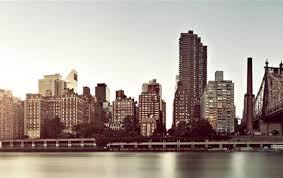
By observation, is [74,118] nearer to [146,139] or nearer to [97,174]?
[146,139]

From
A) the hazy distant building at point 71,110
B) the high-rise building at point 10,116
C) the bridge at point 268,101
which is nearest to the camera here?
the bridge at point 268,101

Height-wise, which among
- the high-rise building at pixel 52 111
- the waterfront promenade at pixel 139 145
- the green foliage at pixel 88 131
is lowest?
the waterfront promenade at pixel 139 145

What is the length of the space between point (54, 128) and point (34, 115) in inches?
369

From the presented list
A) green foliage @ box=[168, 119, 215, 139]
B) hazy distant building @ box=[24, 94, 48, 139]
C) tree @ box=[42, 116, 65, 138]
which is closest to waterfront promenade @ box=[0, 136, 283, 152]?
green foliage @ box=[168, 119, 215, 139]

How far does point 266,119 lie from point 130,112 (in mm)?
68877

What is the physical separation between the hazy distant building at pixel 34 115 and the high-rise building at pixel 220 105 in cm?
3547

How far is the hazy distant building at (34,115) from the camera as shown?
117875mm

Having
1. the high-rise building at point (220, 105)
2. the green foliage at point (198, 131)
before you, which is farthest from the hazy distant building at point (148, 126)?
the green foliage at point (198, 131)

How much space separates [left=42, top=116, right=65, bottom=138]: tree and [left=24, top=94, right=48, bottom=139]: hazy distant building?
265 centimetres

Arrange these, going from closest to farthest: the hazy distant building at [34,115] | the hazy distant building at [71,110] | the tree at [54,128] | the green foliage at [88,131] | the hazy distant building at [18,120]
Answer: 1. the green foliage at [88,131]
2. the tree at [54,128]
3. the hazy distant building at [34,115]
4. the hazy distant building at [71,110]
5. the hazy distant building at [18,120]

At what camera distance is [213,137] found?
9112 centimetres

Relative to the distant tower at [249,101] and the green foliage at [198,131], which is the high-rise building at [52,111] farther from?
the distant tower at [249,101]

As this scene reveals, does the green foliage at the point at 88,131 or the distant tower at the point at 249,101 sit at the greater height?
the distant tower at the point at 249,101

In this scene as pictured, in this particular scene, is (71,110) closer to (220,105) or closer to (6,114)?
(6,114)
